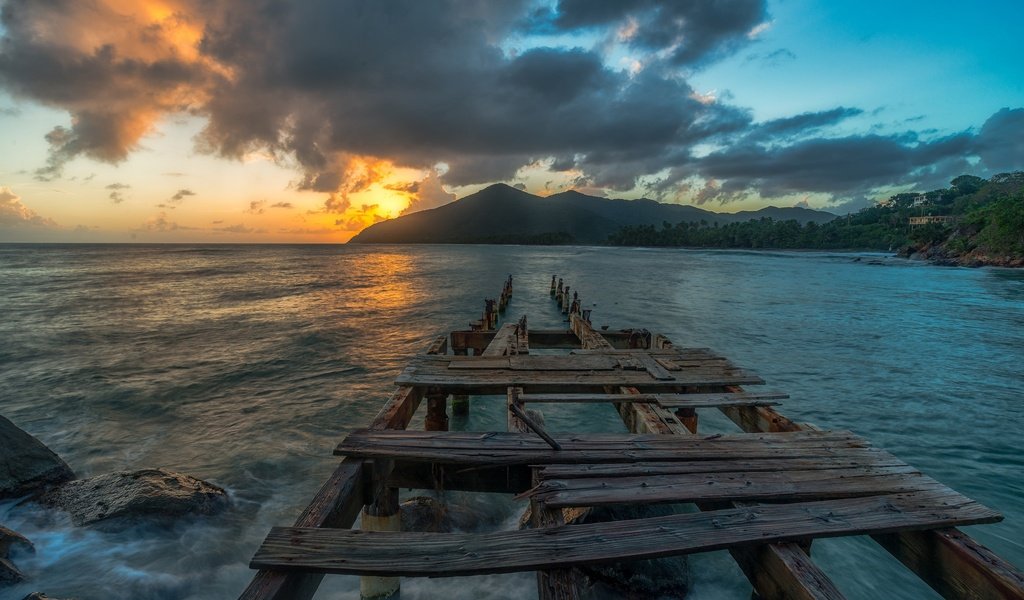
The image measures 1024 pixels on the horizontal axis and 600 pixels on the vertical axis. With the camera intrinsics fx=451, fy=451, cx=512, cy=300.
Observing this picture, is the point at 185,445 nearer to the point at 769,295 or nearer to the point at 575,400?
the point at 575,400

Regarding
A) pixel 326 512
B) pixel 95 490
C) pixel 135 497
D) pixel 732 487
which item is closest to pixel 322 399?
pixel 95 490

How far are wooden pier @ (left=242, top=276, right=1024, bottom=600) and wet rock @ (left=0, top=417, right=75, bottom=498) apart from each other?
5.92 m

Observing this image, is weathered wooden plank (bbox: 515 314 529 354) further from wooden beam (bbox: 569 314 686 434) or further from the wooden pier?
the wooden pier

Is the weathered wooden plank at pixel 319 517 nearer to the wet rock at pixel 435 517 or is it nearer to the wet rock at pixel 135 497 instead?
the wet rock at pixel 435 517

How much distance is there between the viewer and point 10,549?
18.2ft

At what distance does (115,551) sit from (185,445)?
3794 millimetres

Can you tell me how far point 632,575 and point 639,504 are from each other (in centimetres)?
156

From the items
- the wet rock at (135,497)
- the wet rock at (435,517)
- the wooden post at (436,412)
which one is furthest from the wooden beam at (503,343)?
the wet rock at (135,497)

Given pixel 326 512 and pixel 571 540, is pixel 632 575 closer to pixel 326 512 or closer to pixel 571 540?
pixel 571 540

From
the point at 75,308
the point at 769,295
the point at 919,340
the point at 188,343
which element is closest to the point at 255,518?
the point at 188,343

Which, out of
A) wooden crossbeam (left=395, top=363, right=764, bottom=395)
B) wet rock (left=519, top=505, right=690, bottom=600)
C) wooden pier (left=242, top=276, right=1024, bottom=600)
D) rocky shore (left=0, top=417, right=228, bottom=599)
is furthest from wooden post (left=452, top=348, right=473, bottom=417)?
wet rock (left=519, top=505, right=690, bottom=600)

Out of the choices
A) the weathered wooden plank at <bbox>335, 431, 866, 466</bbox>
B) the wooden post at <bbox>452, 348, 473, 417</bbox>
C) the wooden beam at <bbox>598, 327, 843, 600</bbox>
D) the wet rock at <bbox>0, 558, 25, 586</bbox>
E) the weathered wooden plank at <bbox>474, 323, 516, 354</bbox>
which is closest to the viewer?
the wooden beam at <bbox>598, 327, 843, 600</bbox>

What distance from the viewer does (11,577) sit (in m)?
5.12

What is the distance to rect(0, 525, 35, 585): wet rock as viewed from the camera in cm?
509
